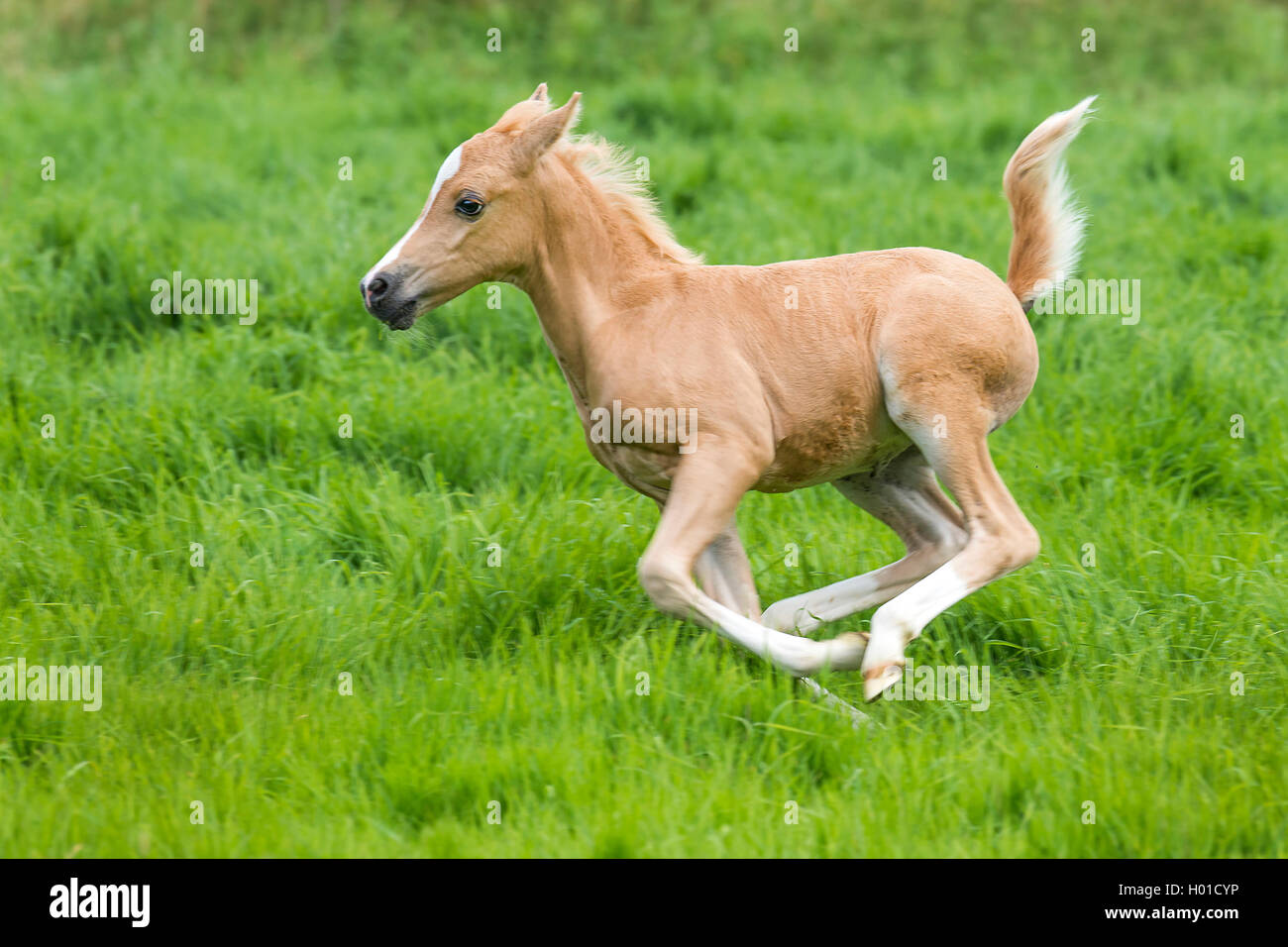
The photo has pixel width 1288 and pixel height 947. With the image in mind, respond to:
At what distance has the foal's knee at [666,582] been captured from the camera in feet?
13.5

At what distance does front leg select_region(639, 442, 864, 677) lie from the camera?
4.14 m

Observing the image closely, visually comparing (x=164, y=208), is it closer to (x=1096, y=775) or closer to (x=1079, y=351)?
(x=1079, y=351)

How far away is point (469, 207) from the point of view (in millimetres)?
4238

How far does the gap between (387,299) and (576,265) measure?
24.6 inches

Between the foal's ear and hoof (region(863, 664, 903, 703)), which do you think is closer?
hoof (region(863, 664, 903, 703))

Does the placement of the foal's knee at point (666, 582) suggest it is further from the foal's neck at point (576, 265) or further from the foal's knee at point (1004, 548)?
the foal's knee at point (1004, 548)

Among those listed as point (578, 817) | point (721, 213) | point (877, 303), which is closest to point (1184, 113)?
point (721, 213)

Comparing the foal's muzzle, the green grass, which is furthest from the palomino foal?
the green grass

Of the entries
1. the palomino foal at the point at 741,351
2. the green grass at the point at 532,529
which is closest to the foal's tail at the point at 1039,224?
the palomino foal at the point at 741,351

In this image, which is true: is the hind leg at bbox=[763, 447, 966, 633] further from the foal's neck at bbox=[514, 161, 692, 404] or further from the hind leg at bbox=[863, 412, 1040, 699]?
the foal's neck at bbox=[514, 161, 692, 404]

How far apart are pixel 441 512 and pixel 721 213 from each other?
12.1ft

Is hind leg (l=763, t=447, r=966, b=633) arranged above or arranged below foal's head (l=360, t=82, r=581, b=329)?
below

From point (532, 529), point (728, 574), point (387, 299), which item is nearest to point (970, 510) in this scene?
point (728, 574)

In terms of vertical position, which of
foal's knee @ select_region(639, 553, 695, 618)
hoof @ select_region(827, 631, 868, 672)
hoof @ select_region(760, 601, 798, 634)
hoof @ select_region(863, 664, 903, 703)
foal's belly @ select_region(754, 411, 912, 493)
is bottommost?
hoof @ select_region(863, 664, 903, 703)
